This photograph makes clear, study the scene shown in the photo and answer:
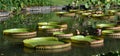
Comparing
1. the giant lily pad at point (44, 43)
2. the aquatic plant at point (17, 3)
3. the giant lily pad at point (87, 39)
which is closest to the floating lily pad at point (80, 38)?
the giant lily pad at point (87, 39)

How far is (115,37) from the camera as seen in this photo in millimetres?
24703

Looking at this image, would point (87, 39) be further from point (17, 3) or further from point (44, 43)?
point (17, 3)

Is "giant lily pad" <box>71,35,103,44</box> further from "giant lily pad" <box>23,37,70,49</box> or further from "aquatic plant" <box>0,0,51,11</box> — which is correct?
"aquatic plant" <box>0,0,51,11</box>

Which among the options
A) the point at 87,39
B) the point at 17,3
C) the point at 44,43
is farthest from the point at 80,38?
the point at 17,3

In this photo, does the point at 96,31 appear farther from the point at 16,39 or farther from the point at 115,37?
the point at 16,39

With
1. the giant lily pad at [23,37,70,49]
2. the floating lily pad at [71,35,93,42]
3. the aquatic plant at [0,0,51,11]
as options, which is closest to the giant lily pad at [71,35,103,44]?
the floating lily pad at [71,35,93,42]

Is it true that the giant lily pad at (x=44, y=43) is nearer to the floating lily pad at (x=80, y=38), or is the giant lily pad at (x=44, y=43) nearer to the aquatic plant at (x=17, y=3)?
the floating lily pad at (x=80, y=38)

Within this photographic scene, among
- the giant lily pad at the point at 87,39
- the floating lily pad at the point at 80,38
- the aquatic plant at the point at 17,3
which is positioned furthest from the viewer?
the aquatic plant at the point at 17,3

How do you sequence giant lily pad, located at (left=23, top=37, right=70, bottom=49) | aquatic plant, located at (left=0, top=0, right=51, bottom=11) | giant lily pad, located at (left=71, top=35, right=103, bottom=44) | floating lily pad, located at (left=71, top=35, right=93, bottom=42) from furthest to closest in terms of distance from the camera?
aquatic plant, located at (left=0, top=0, right=51, bottom=11) < floating lily pad, located at (left=71, top=35, right=93, bottom=42) < giant lily pad, located at (left=71, top=35, right=103, bottom=44) < giant lily pad, located at (left=23, top=37, right=70, bottom=49)

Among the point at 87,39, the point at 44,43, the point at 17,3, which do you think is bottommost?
the point at 87,39

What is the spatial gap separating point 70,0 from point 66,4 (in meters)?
2.28

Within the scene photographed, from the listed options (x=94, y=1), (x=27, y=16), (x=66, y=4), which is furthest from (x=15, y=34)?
(x=66, y=4)

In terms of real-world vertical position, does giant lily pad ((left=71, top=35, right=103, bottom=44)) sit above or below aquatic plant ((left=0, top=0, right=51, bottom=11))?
below

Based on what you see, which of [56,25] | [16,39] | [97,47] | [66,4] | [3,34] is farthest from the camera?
[66,4]
